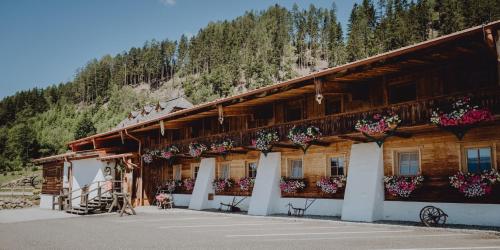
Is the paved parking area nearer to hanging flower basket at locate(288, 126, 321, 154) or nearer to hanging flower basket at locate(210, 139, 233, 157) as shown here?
hanging flower basket at locate(288, 126, 321, 154)

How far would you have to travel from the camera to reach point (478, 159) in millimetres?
14156

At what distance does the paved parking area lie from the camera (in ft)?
33.5

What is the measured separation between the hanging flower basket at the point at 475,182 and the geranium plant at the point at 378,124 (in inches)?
104

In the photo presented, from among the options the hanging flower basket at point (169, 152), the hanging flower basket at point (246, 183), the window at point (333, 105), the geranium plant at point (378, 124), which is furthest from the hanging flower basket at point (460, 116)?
the hanging flower basket at point (169, 152)

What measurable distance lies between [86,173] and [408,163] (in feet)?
69.9

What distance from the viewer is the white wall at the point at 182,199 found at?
26672mm

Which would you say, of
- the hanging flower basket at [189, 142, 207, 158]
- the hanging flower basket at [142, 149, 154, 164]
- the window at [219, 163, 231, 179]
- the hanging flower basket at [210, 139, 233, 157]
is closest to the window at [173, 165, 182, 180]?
the hanging flower basket at [142, 149, 154, 164]

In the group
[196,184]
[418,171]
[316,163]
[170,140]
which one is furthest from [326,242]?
[170,140]

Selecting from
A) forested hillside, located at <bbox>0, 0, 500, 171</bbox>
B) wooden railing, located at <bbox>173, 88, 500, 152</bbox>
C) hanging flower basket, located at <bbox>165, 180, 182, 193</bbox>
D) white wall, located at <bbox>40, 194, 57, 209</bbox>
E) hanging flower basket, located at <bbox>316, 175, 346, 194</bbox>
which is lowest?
white wall, located at <bbox>40, 194, 57, 209</bbox>

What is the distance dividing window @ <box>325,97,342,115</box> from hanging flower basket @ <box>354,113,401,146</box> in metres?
3.33

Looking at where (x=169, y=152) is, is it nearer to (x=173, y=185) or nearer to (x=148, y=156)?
(x=148, y=156)

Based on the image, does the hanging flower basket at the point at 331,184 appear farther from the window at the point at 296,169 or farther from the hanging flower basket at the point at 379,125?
the hanging flower basket at the point at 379,125

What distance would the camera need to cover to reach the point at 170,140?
28812 mm

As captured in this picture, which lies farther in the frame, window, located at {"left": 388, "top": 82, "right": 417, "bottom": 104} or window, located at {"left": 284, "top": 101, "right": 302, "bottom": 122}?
window, located at {"left": 284, "top": 101, "right": 302, "bottom": 122}
